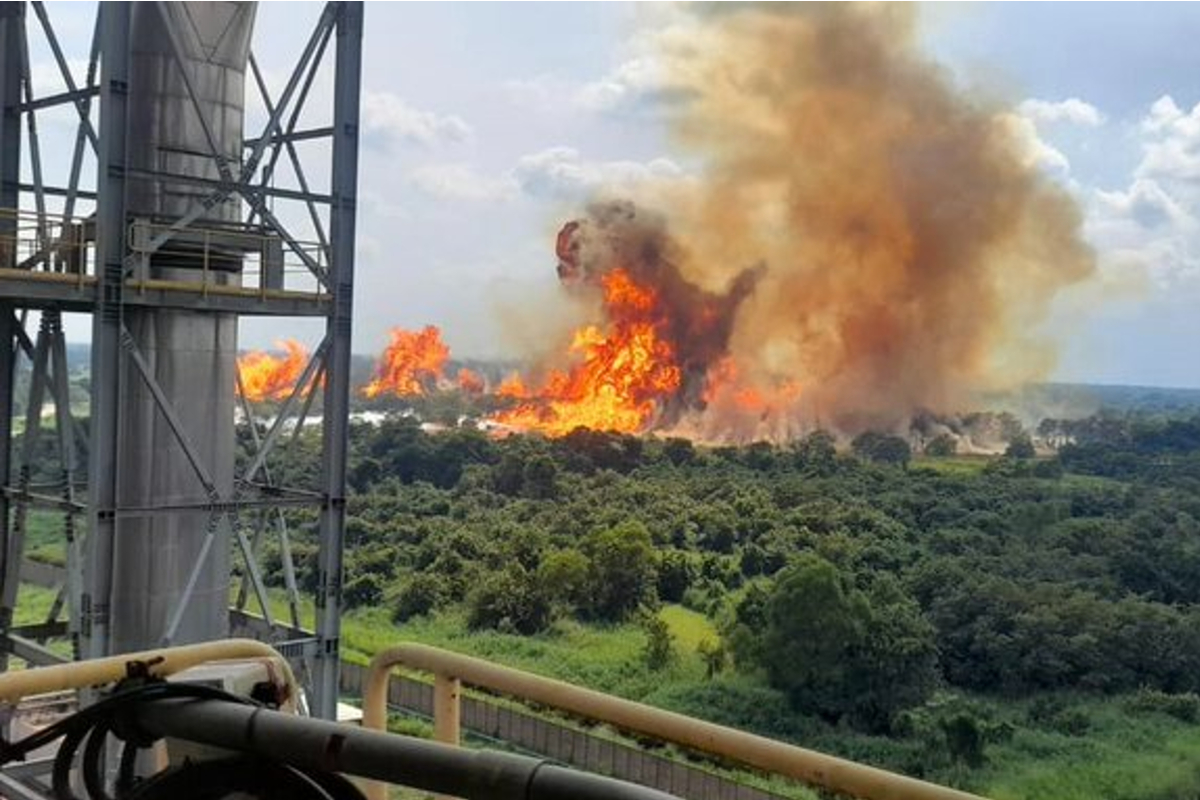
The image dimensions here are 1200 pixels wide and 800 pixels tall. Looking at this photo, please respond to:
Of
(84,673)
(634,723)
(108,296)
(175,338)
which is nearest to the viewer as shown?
(634,723)

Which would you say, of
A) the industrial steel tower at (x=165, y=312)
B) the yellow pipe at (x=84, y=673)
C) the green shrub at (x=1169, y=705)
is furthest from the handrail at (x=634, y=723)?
the green shrub at (x=1169, y=705)

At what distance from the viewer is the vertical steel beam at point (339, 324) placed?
8.21 m

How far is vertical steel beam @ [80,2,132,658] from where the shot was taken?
7.26 meters

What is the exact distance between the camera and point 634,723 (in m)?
2.02

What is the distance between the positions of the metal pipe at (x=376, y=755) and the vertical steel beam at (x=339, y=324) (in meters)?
6.70

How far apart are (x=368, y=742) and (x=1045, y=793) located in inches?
724

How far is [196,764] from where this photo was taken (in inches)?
61.2

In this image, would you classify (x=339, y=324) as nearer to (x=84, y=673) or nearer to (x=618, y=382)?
(x=84, y=673)

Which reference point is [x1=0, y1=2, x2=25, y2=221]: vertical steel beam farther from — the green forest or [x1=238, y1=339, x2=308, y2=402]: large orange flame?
[x1=238, y1=339, x2=308, y2=402]: large orange flame

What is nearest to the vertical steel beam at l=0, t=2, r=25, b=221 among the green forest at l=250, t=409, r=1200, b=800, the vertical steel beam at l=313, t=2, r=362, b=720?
the vertical steel beam at l=313, t=2, r=362, b=720

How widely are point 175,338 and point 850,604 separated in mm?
17006

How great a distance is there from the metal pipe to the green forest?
12.0m

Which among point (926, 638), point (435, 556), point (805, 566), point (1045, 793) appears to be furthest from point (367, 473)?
point (1045, 793)

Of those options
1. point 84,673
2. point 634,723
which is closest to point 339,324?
point 84,673
